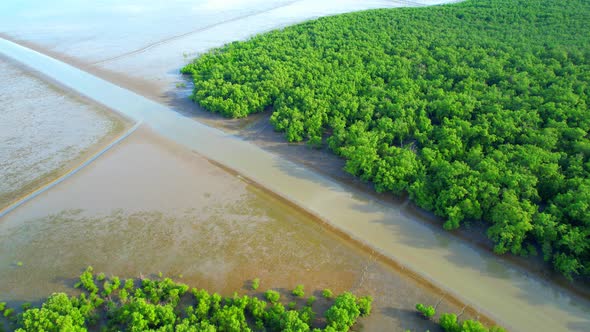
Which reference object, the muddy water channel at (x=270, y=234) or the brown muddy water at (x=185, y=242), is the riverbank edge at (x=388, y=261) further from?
the brown muddy water at (x=185, y=242)

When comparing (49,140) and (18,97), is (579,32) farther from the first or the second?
(18,97)

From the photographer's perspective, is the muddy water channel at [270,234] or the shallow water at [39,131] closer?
the muddy water channel at [270,234]

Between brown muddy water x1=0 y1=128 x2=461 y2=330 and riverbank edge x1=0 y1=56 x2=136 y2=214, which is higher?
riverbank edge x1=0 y1=56 x2=136 y2=214

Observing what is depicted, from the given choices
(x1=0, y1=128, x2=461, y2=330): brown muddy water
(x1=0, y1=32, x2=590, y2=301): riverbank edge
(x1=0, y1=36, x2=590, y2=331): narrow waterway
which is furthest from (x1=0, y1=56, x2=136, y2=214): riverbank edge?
(x1=0, y1=36, x2=590, y2=331): narrow waterway

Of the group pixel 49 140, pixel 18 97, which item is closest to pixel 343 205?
pixel 49 140

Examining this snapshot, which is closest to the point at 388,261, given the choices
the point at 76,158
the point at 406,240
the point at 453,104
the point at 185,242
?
the point at 406,240

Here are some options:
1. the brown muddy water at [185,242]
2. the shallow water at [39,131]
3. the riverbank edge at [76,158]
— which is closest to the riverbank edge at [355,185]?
the riverbank edge at [76,158]

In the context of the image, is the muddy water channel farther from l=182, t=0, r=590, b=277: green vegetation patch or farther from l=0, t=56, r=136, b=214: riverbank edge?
l=182, t=0, r=590, b=277: green vegetation patch

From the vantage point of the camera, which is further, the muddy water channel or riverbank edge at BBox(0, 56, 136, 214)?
riverbank edge at BBox(0, 56, 136, 214)
